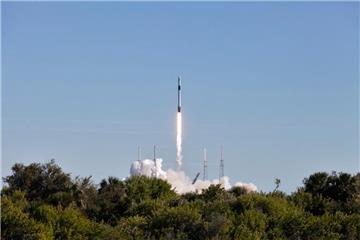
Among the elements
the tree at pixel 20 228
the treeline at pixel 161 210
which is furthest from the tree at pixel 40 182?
the tree at pixel 20 228

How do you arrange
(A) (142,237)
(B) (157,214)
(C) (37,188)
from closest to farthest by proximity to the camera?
(A) (142,237)
(B) (157,214)
(C) (37,188)

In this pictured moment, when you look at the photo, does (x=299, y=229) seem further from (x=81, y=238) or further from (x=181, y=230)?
(x=81, y=238)

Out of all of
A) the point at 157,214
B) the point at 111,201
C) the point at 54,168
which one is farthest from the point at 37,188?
the point at 157,214

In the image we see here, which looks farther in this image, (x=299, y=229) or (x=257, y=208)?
(x=257, y=208)

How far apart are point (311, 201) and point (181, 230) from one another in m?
15.6

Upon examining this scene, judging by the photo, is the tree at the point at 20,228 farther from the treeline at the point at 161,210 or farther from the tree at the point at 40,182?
the tree at the point at 40,182

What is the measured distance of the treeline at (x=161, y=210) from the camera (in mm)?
41312

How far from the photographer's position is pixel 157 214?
4362cm

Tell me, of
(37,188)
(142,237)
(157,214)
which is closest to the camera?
(142,237)

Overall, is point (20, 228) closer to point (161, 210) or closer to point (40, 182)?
point (161, 210)

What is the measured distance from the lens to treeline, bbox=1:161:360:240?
4131cm

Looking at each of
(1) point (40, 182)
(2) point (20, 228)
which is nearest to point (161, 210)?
(2) point (20, 228)

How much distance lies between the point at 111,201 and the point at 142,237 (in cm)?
1566

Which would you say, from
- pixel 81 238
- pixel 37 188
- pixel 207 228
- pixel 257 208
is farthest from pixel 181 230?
pixel 37 188
